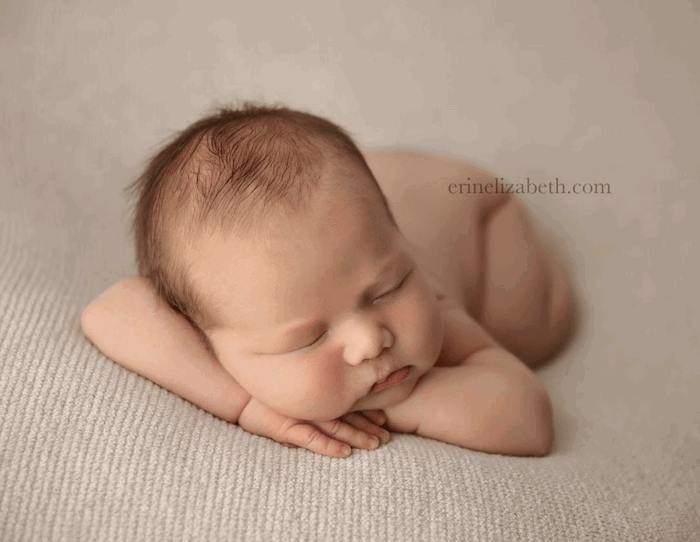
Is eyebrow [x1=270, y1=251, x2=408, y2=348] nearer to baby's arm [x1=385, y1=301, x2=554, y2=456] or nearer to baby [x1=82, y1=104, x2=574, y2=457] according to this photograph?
baby [x1=82, y1=104, x2=574, y2=457]

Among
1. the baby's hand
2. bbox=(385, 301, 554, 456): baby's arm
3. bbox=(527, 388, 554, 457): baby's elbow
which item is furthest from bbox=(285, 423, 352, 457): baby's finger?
bbox=(527, 388, 554, 457): baby's elbow

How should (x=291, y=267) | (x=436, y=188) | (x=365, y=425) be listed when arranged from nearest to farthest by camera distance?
(x=291, y=267) < (x=365, y=425) < (x=436, y=188)

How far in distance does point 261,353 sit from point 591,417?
596mm

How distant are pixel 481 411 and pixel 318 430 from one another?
23cm

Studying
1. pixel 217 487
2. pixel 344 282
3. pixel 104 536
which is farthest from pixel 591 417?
pixel 104 536

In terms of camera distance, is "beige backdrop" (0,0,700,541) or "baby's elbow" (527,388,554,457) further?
"baby's elbow" (527,388,554,457)

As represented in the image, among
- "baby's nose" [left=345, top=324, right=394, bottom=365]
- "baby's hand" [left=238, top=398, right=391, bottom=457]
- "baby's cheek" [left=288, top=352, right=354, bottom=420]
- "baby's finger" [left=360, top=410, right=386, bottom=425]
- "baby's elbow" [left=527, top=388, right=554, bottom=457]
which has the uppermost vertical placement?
"baby's nose" [left=345, top=324, right=394, bottom=365]

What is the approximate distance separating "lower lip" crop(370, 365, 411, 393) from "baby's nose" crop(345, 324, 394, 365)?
69 mm

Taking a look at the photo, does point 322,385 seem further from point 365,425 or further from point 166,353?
point 166,353

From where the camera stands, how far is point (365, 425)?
36.7 inches

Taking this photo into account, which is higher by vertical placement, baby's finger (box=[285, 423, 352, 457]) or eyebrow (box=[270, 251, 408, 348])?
eyebrow (box=[270, 251, 408, 348])

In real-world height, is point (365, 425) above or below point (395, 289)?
below

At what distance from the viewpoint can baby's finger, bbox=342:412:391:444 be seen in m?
0.91

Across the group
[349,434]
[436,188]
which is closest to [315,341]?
[349,434]
